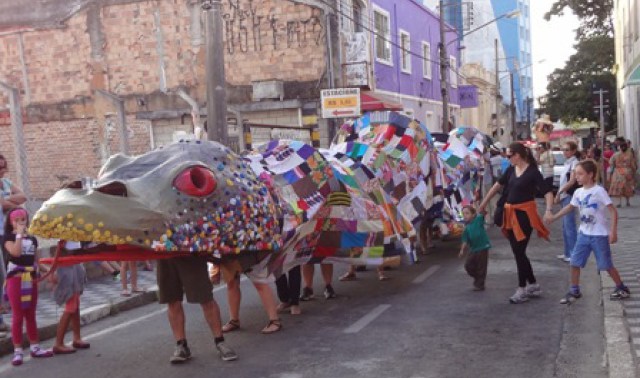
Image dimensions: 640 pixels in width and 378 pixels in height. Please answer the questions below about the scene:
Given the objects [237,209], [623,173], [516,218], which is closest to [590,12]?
[623,173]

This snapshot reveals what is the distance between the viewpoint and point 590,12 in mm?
35375

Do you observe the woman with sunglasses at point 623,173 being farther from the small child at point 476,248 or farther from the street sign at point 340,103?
the small child at point 476,248

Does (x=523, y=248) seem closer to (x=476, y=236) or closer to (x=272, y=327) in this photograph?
(x=476, y=236)

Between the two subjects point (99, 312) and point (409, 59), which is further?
point (409, 59)

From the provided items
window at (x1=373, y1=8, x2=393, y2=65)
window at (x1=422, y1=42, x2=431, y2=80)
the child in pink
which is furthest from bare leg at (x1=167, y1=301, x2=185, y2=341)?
window at (x1=422, y1=42, x2=431, y2=80)

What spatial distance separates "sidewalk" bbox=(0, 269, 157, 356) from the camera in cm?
831

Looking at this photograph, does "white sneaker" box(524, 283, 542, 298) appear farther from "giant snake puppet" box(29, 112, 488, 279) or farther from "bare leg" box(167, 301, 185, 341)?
"bare leg" box(167, 301, 185, 341)

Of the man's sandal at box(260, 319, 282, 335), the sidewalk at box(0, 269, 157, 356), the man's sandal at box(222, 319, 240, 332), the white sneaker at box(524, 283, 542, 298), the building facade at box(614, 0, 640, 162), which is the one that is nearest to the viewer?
the man's sandal at box(260, 319, 282, 335)

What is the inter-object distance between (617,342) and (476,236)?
10.8 feet

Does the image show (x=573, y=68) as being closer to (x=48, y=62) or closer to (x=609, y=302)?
(x=48, y=62)

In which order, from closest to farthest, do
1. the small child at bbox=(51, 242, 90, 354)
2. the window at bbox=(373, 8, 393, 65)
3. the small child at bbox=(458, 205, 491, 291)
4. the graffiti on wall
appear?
1. the small child at bbox=(51, 242, 90, 354)
2. the small child at bbox=(458, 205, 491, 291)
3. the graffiti on wall
4. the window at bbox=(373, 8, 393, 65)

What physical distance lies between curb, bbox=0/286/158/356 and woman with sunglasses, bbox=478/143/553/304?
4.70m

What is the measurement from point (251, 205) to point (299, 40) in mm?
16012

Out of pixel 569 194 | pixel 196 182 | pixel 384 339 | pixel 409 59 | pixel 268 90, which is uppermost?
pixel 409 59
